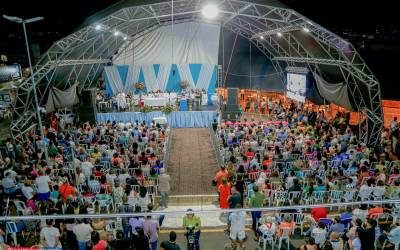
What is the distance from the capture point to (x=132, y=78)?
25391 mm

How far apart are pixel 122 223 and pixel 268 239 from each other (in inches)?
133

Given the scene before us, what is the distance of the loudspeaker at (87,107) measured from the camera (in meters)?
19.5

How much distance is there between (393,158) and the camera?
12.0 metres

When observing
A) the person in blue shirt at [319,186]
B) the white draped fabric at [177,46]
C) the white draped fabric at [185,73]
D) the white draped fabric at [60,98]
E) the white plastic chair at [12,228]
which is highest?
the white draped fabric at [177,46]

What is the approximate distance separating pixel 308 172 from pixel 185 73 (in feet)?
52.0

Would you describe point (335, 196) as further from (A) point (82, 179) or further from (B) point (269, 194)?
(A) point (82, 179)

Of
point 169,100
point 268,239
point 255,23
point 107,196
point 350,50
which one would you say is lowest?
point 268,239

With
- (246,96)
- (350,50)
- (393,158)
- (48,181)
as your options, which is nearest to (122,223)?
(48,181)

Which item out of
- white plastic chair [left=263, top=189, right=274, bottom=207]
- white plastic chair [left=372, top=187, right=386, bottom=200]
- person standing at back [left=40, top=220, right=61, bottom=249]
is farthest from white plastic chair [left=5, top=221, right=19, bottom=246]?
white plastic chair [left=372, top=187, right=386, bottom=200]

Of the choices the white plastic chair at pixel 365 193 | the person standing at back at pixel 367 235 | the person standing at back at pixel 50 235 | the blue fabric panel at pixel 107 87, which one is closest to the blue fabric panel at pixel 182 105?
the blue fabric panel at pixel 107 87

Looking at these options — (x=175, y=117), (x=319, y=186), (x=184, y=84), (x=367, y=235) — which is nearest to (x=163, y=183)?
(x=319, y=186)

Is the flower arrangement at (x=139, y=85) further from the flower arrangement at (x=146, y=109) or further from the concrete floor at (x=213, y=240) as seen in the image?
the concrete floor at (x=213, y=240)

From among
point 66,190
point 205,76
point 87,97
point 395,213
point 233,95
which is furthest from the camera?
point 205,76

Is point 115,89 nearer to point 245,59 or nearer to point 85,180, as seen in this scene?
point 245,59
